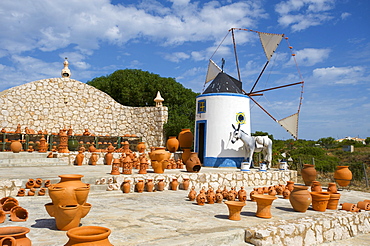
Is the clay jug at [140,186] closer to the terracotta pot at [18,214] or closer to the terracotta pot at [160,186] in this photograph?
the terracotta pot at [160,186]

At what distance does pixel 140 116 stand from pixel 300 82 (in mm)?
8938

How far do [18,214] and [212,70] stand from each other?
12.3 m

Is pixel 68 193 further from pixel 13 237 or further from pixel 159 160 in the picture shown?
pixel 159 160

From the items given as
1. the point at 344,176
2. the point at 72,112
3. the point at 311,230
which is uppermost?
the point at 72,112

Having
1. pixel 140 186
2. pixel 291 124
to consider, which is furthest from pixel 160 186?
pixel 291 124

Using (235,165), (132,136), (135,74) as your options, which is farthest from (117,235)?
(135,74)

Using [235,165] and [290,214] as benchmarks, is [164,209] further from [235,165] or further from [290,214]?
[235,165]

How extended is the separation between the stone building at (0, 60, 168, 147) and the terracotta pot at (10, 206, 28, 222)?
11.9 metres

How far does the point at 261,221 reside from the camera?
205 inches

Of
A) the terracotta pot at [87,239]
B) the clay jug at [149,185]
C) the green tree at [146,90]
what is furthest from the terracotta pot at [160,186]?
the green tree at [146,90]

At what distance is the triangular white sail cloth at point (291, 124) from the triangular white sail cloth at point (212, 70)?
400 centimetres

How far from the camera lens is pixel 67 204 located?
13.3 feet

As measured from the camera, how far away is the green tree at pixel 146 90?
20734mm

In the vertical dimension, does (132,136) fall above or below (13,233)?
above
